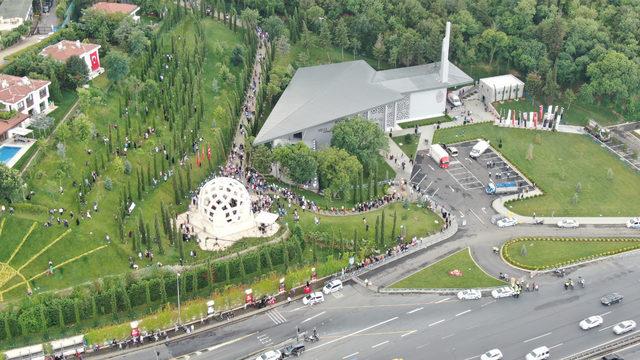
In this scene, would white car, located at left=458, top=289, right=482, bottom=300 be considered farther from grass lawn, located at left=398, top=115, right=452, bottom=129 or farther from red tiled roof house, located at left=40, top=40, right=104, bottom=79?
red tiled roof house, located at left=40, top=40, right=104, bottom=79

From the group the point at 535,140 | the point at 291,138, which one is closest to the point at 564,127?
the point at 535,140

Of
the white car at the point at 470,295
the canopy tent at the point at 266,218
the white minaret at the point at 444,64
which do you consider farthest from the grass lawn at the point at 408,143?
the white car at the point at 470,295

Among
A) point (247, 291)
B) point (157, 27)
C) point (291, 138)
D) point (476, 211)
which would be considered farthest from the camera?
point (157, 27)

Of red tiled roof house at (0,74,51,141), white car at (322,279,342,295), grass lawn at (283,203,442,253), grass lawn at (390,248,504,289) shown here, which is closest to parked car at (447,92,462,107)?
grass lawn at (283,203,442,253)

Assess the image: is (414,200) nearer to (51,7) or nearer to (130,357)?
(130,357)

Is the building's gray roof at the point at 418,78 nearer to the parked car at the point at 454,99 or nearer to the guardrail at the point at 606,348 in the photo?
the parked car at the point at 454,99

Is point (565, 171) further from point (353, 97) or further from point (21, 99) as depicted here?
point (21, 99)
